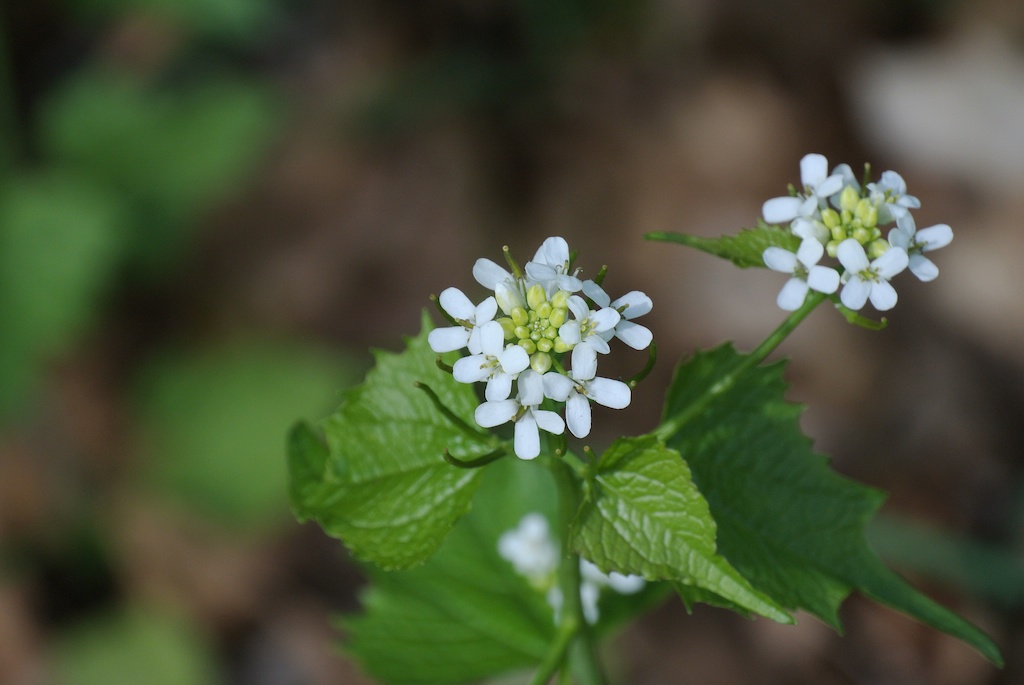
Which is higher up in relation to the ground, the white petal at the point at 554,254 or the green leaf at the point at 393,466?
the white petal at the point at 554,254

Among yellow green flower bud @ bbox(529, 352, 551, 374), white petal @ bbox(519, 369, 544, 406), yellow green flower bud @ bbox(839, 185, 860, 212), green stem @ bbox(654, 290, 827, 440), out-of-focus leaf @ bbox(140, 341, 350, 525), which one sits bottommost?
out-of-focus leaf @ bbox(140, 341, 350, 525)

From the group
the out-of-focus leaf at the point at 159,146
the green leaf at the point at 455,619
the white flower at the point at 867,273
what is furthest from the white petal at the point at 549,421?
the out-of-focus leaf at the point at 159,146

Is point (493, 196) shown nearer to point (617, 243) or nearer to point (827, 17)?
point (617, 243)

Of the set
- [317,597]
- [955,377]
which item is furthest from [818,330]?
[317,597]

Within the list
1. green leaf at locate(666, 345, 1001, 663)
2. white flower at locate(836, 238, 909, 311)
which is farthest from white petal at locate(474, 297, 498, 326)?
white flower at locate(836, 238, 909, 311)

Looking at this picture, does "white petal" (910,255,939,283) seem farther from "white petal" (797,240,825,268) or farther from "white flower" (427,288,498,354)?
"white flower" (427,288,498,354)

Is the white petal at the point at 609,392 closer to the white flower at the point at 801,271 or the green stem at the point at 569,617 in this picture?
the green stem at the point at 569,617
